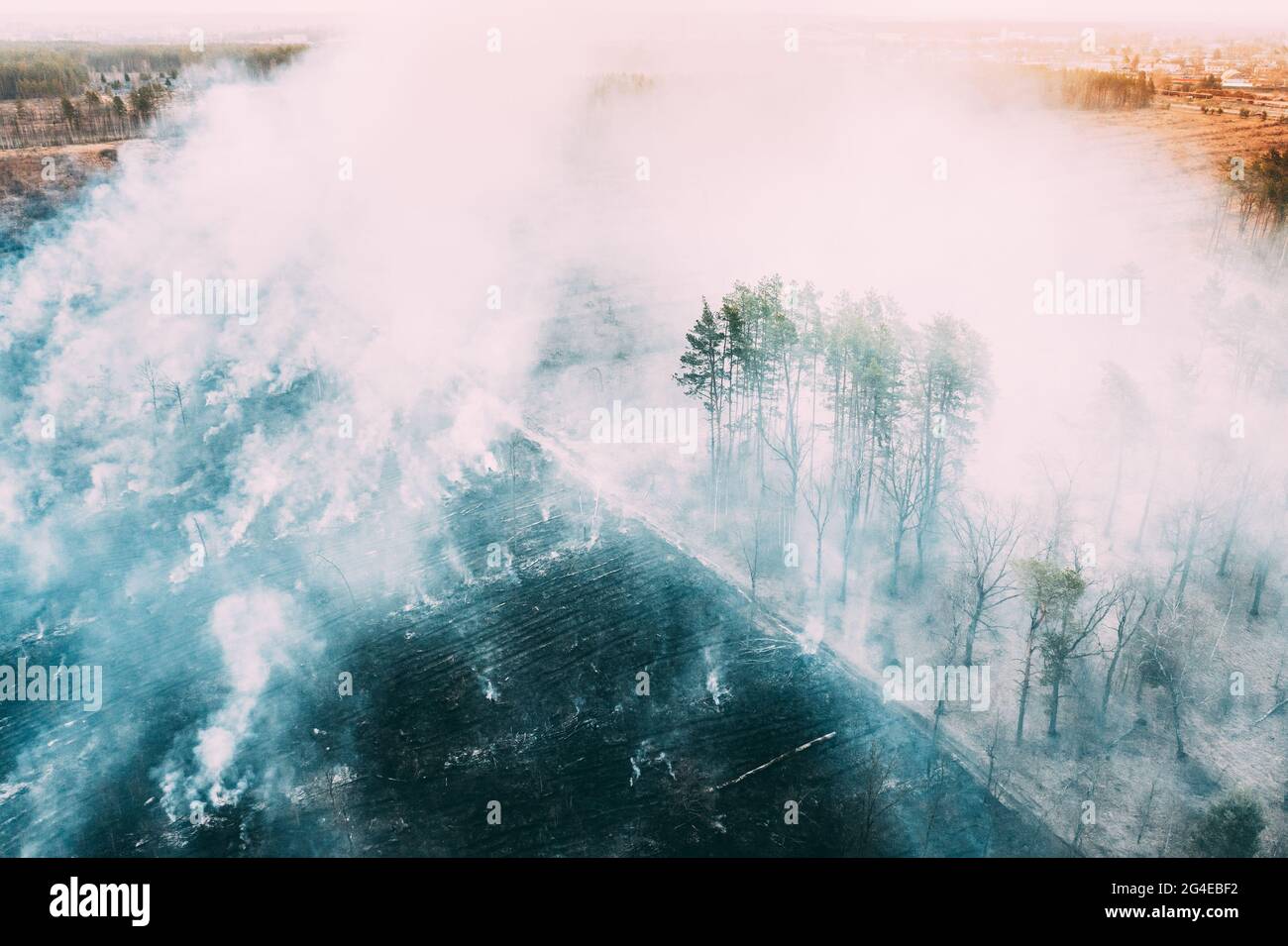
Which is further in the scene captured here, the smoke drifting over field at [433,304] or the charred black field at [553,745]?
the smoke drifting over field at [433,304]

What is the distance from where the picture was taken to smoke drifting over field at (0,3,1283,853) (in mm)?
32938

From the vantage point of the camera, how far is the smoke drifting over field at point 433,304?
108 ft

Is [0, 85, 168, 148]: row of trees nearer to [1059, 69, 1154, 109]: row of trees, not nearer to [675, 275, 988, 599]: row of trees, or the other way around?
[675, 275, 988, 599]: row of trees

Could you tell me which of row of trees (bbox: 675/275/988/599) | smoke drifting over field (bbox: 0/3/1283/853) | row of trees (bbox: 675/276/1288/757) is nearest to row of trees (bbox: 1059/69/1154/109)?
smoke drifting over field (bbox: 0/3/1283/853)

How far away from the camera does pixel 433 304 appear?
5625 centimetres

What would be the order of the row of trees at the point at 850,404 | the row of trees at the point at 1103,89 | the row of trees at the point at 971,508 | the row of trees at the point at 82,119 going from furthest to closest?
A: the row of trees at the point at 1103,89
the row of trees at the point at 82,119
the row of trees at the point at 850,404
the row of trees at the point at 971,508

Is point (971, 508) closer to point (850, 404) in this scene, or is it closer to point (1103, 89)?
point (850, 404)

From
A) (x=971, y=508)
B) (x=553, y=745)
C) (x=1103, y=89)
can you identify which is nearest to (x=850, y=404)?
(x=971, y=508)

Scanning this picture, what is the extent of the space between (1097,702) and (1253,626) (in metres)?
8.63

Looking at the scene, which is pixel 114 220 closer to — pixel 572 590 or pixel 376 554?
pixel 376 554

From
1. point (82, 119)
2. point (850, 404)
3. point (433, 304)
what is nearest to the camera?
point (850, 404)

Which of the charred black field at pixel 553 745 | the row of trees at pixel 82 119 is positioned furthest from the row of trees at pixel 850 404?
the row of trees at pixel 82 119

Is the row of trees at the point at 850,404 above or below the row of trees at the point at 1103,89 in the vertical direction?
below

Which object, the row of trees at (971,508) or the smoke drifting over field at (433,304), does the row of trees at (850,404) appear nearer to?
the row of trees at (971,508)
